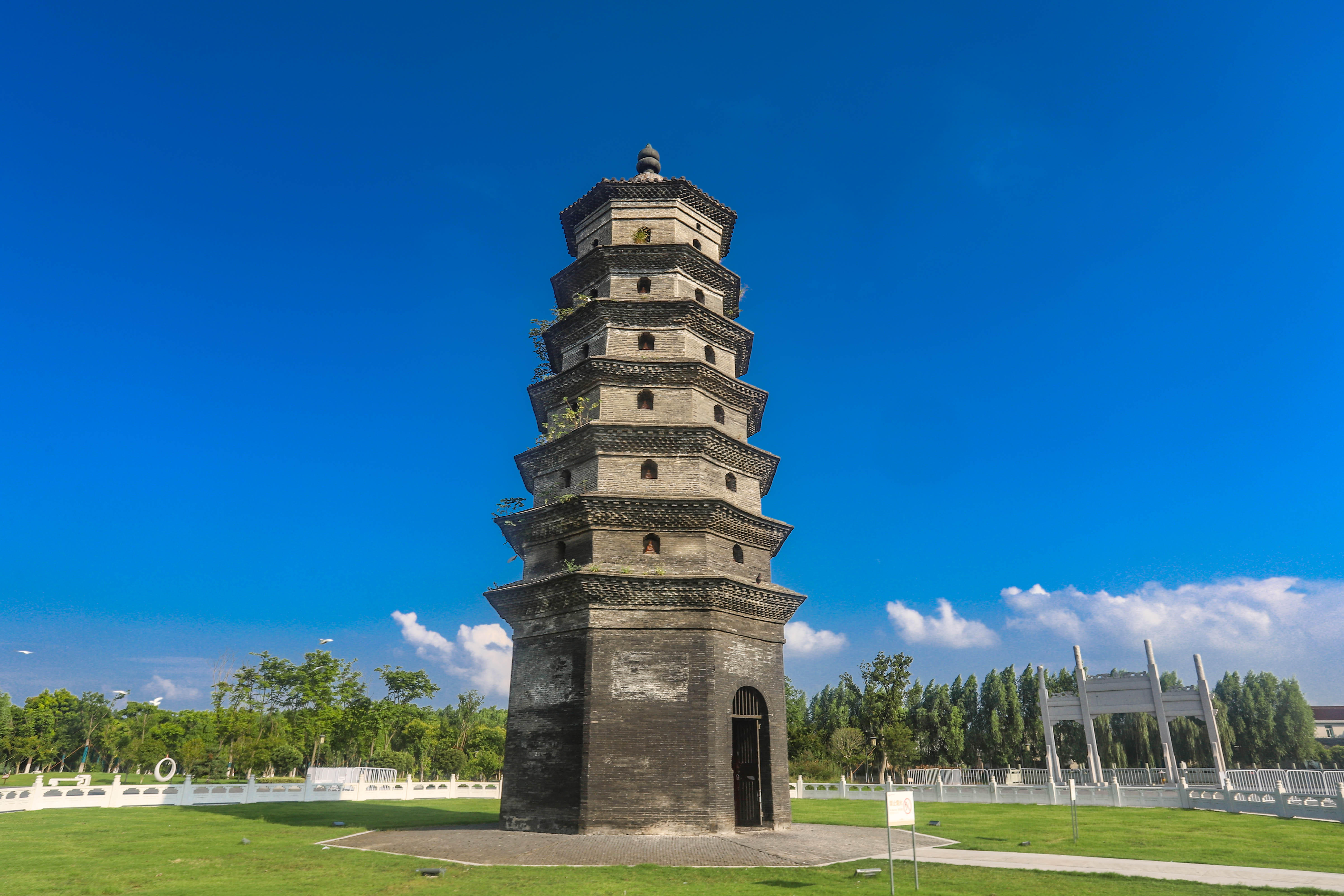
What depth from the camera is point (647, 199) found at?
23219 mm

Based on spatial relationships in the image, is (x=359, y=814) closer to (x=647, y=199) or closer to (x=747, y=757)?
(x=747, y=757)

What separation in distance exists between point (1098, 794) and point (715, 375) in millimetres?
22283

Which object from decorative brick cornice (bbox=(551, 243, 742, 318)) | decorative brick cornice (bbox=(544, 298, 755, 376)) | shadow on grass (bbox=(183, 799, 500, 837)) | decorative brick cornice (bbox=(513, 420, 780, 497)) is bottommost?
shadow on grass (bbox=(183, 799, 500, 837))

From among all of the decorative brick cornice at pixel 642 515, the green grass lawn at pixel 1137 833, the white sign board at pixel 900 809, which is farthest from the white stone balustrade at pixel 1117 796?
the white sign board at pixel 900 809

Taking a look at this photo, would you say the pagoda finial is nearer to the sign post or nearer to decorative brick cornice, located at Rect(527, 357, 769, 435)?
decorative brick cornice, located at Rect(527, 357, 769, 435)

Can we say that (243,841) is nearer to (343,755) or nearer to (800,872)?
(800,872)

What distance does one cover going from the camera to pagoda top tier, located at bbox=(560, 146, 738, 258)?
76.0ft

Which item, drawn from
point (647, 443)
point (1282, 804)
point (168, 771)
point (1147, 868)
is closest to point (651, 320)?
point (647, 443)

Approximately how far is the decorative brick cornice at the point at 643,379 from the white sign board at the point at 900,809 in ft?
41.0

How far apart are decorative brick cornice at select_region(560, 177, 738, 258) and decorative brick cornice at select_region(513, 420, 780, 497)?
25.6 feet

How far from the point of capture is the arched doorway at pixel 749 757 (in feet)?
59.6

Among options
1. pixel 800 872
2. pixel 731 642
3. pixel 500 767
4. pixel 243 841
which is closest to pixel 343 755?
pixel 500 767

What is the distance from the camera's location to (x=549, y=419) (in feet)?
71.3

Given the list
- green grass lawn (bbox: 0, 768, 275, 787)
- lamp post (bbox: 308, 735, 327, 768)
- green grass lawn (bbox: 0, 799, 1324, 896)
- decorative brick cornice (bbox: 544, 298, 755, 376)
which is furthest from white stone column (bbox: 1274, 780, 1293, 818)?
lamp post (bbox: 308, 735, 327, 768)
